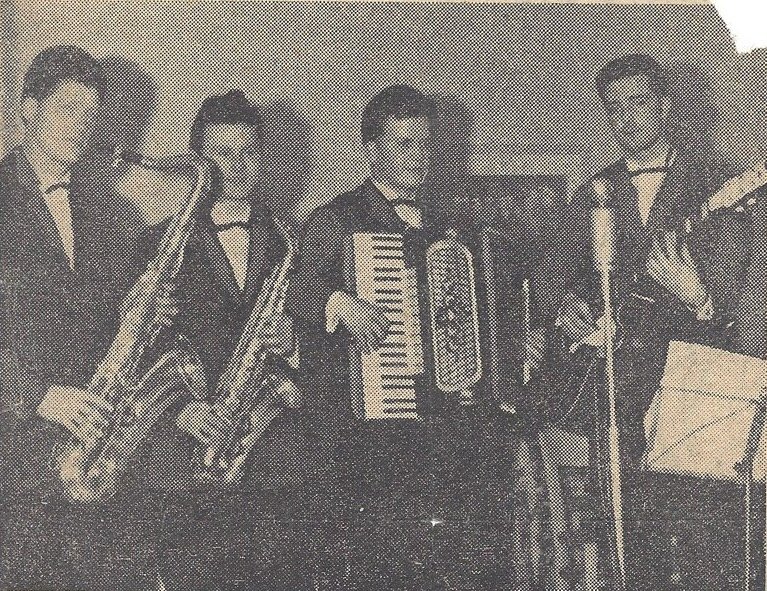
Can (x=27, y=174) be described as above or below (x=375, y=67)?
below

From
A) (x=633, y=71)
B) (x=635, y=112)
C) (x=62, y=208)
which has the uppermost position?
(x=633, y=71)

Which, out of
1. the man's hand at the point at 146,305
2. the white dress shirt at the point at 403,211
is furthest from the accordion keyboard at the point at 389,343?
the man's hand at the point at 146,305

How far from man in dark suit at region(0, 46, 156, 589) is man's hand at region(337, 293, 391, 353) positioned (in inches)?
26.1

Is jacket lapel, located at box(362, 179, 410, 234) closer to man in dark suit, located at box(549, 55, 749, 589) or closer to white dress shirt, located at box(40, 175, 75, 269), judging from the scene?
man in dark suit, located at box(549, 55, 749, 589)

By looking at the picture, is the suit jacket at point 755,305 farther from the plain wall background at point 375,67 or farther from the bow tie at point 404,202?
the bow tie at point 404,202

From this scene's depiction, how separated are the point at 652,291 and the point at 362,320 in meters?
0.92

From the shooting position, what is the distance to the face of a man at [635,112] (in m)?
2.98

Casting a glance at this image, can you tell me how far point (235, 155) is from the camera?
2.89 metres

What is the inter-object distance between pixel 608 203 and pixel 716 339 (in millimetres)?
545

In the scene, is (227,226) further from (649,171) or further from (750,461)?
(750,461)

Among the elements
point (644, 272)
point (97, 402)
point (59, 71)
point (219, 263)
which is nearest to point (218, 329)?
point (219, 263)

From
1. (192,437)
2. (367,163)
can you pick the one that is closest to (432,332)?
(367,163)

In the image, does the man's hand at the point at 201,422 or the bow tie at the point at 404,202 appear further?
the bow tie at the point at 404,202

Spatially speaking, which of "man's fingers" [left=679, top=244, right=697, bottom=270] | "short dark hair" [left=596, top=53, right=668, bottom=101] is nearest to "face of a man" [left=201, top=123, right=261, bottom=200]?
"short dark hair" [left=596, top=53, right=668, bottom=101]
